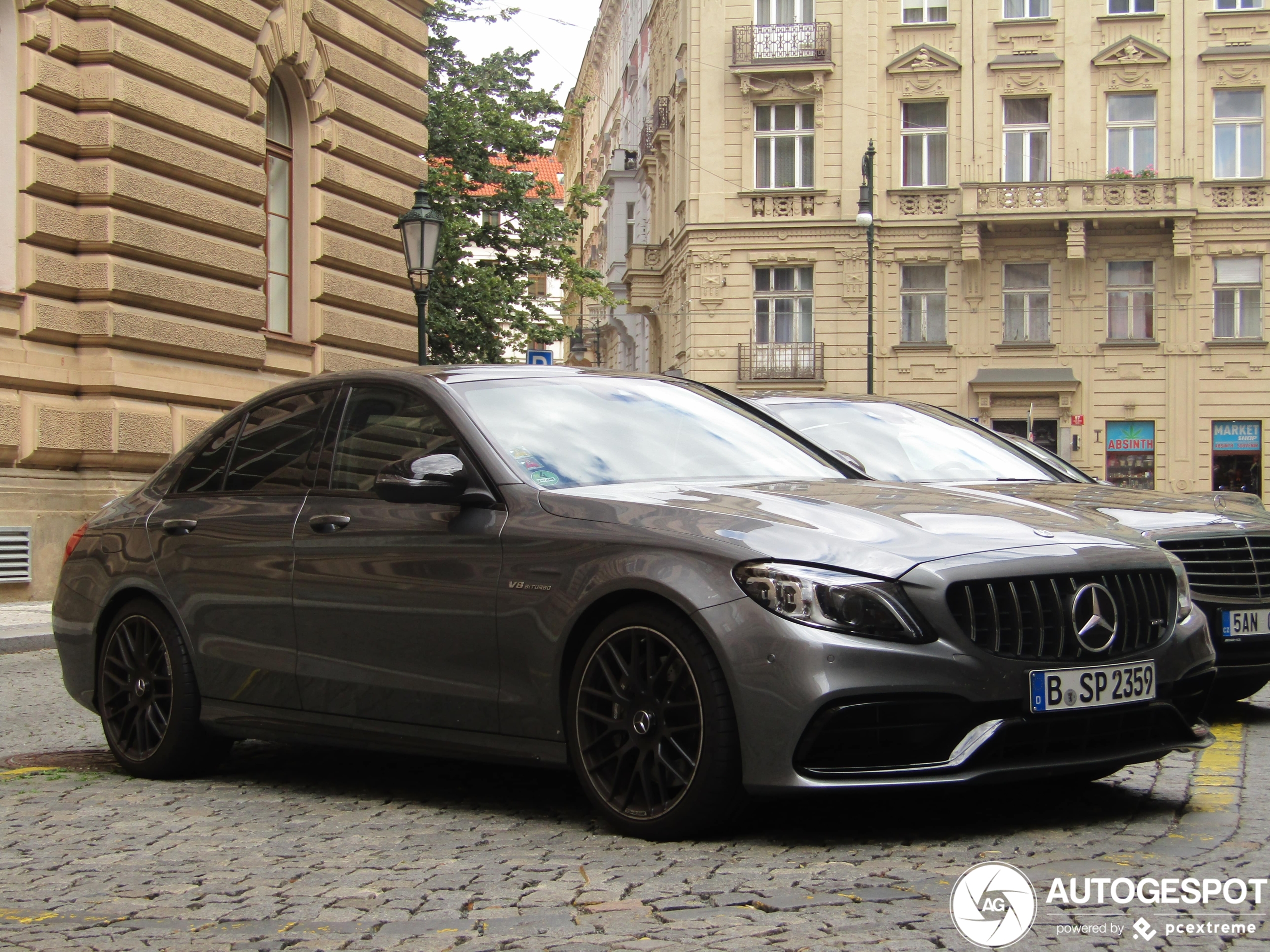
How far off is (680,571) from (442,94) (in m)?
32.4

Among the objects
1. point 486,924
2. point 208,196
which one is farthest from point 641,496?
point 208,196

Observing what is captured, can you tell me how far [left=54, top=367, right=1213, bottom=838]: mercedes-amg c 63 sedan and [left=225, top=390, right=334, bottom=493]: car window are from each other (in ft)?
0.06

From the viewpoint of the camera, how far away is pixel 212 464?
6699 mm

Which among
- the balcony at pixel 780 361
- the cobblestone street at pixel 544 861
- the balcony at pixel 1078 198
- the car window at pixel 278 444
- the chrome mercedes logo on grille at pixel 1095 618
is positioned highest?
the balcony at pixel 1078 198

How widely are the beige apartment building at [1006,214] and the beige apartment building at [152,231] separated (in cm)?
2357

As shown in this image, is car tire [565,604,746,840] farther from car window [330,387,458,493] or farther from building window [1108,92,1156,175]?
building window [1108,92,1156,175]

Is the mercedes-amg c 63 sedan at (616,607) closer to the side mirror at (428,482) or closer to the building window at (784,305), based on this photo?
the side mirror at (428,482)

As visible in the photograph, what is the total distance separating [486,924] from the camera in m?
3.85

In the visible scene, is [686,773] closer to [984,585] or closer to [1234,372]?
[984,585]

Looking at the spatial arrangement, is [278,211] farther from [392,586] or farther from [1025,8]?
[1025,8]

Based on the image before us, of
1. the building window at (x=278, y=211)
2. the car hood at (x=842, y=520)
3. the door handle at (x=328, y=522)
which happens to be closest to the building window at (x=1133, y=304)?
the building window at (x=278, y=211)

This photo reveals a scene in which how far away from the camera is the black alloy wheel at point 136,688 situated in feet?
21.1

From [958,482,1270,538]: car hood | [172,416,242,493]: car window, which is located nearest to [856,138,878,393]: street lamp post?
[958,482,1270,538]: car hood

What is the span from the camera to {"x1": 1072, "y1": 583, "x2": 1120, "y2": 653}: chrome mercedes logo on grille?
4.73m
